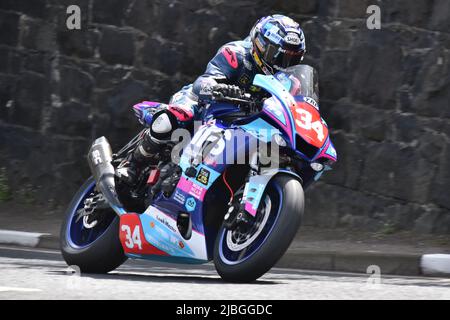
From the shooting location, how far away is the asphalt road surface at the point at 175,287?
643 cm

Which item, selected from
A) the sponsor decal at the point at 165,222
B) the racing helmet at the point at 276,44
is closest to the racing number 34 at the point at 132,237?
the sponsor decal at the point at 165,222

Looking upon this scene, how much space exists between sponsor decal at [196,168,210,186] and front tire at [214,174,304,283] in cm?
35

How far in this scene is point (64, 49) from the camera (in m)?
13.8

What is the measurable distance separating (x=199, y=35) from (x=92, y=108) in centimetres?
172

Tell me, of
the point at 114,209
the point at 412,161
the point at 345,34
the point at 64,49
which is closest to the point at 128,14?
the point at 64,49

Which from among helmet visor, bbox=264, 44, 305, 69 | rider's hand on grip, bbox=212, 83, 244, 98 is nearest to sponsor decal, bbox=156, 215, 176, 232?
rider's hand on grip, bbox=212, 83, 244, 98

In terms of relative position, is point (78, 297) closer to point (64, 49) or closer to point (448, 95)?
point (448, 95)

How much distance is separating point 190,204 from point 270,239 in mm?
845

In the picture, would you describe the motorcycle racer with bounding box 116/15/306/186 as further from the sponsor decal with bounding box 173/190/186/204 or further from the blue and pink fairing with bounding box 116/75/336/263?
the sponsor decal with bounding box 173/190/186/204

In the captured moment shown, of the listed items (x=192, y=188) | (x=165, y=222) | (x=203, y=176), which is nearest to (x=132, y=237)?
(x=165, y=222)

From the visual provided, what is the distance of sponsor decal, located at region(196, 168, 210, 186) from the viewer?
7598mm

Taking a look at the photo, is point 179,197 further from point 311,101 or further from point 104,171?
point 311,101

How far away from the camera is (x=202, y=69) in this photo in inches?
497
